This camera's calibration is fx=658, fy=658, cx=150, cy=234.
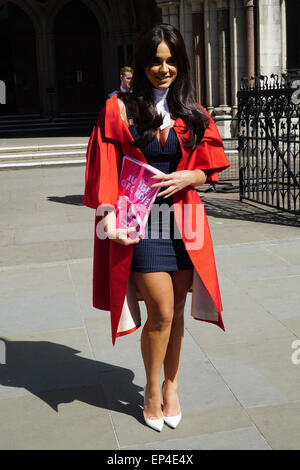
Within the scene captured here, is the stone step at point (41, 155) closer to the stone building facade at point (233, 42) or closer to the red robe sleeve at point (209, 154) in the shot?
the stone building facade at point (233, 42)

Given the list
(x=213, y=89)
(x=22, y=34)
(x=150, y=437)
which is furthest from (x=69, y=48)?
(x=150, y=437)

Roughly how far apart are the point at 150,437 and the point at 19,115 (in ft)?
80.8

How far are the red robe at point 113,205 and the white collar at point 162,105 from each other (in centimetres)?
5

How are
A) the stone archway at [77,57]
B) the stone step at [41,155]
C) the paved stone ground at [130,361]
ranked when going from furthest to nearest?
the stone archway at [77,57]
the stone step at [41,155]
the paved stone ground at [130,361]

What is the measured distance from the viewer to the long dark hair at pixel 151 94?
2.87 metres

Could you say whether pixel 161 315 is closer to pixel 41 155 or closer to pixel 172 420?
pixel 172 420

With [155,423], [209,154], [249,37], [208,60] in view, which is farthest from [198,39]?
[155,423]

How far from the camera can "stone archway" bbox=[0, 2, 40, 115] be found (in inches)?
1011

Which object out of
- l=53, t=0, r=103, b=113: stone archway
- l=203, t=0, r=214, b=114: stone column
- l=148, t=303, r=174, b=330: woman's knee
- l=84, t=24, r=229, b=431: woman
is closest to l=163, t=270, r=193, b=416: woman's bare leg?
l=84, t=24, r=229, b=431: woman

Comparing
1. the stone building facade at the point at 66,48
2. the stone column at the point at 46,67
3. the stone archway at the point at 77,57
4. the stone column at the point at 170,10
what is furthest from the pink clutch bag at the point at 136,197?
the stone archway at the point at 77,57

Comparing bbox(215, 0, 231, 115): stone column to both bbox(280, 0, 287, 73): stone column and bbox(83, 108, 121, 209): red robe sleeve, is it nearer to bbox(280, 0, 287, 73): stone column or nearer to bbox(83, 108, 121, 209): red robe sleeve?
bbox(280, 0, 287, 73): stone column

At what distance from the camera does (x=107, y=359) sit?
401 cm

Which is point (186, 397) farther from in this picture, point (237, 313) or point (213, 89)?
point (213, 89)
